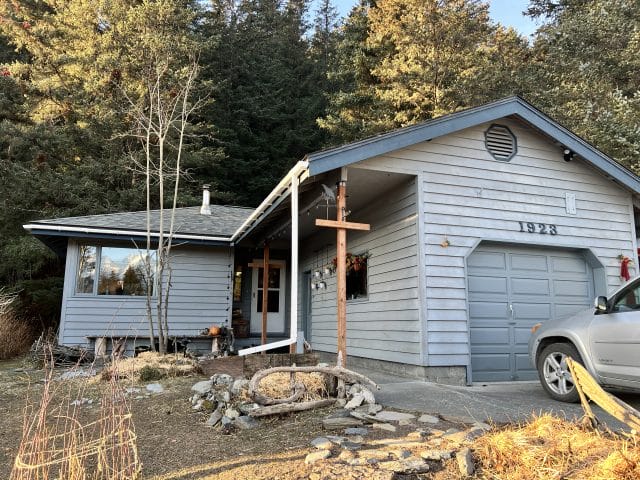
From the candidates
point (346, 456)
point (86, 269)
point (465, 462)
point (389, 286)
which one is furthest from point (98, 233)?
point (465, 462)

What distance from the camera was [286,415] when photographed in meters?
4.55

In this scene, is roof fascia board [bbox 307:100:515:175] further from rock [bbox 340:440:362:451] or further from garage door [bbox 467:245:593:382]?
rock [bbox 340:440:362:451]

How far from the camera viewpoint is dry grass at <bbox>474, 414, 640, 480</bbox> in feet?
8.68

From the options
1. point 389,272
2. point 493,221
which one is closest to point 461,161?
point 493,221

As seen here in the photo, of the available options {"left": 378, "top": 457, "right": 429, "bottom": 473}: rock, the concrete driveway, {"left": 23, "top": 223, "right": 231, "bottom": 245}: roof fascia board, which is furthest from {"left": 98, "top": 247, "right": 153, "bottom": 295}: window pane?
{"left": 378, "top": 457, "right": 429, "bottom": 473}: rock

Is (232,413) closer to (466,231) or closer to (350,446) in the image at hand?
(350,446)

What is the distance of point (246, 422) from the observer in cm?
430

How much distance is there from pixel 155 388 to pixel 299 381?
2.23m

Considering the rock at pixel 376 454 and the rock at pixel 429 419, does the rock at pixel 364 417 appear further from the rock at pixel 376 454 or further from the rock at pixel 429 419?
the rock at pixel 376 454

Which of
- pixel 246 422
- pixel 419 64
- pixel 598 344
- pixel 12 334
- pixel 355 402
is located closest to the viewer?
pixel 246 422

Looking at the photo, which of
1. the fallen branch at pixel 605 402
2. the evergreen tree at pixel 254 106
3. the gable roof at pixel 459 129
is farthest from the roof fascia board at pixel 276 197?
the evergreen tree at pixel 254 106

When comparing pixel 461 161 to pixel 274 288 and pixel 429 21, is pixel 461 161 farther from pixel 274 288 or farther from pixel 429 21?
pixel 429 21

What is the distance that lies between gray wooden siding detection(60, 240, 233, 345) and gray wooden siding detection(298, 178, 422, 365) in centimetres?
324

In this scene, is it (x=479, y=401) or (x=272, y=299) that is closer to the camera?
(x=479, y=401)
